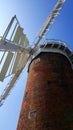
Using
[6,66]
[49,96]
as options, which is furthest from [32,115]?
[6,66]

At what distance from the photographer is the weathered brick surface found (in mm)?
15849

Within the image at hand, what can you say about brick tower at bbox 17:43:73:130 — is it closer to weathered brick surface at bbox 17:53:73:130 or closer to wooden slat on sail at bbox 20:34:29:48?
weathered brick surface at bbox 17:53:73:130

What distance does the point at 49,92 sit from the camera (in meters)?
17.5

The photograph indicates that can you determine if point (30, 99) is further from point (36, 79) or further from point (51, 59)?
point (51, 59)

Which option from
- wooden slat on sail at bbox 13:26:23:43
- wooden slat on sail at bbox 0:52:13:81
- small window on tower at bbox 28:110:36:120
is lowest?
small window on tower at bbox 28:110:36:120

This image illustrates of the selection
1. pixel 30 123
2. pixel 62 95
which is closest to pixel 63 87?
pixel 62 95

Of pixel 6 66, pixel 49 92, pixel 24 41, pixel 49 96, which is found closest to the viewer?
pixel 49 96

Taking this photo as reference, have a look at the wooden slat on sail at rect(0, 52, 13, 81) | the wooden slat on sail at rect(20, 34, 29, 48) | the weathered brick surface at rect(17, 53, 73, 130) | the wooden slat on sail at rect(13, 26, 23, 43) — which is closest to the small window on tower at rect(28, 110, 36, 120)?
the weathered brick surface at rect(17, 53, 73, 130)

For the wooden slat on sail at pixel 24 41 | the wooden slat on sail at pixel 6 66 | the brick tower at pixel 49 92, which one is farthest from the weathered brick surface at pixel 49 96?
the wooden slat on sail at pixel 24 41

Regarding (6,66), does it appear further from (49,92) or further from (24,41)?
(49,92)

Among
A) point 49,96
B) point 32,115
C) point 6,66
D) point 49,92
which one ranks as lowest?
point 32,115

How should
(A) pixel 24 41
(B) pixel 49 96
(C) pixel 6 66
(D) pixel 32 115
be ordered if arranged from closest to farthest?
1. (D) pixel 32 115
2. (B) pixel 49 96
3. (C) pixel 6 66
4. (A) pixel 24 41

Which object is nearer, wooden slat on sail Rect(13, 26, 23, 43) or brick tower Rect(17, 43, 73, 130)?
brick tower Rect(17, 43, 73, 130)

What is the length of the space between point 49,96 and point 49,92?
0.40 meters
